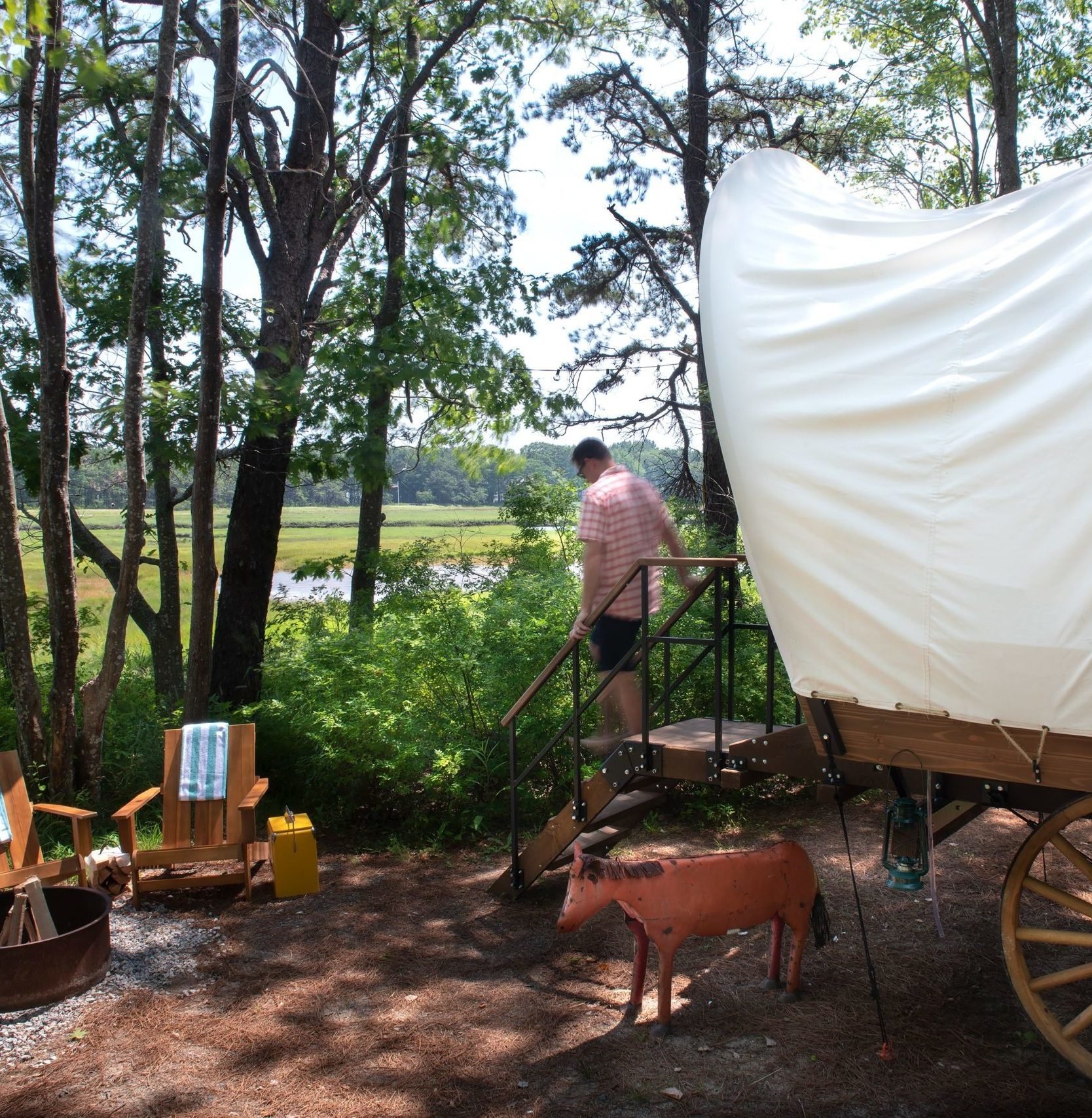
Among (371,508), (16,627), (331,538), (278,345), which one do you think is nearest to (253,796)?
(16,627)

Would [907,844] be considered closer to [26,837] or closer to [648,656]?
Answer: [648,656]

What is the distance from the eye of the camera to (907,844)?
376 cm

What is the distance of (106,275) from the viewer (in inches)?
371

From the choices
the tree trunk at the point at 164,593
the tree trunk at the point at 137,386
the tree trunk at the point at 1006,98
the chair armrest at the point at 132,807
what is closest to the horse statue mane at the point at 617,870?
the chair armrest at the point at 132,807

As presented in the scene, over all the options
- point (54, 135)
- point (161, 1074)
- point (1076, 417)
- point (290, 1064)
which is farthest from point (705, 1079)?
point (54, 135)

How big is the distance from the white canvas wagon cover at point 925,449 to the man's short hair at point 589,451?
6.31ft

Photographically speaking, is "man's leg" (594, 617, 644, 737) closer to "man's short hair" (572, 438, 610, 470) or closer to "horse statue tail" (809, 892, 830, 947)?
"man's short hair" (572, 438, 610, 470)

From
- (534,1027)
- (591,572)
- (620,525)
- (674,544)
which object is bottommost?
(534,1027)

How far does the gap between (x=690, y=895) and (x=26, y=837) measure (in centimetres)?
364

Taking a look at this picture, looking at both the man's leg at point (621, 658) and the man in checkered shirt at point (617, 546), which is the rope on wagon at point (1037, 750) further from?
the man's leg at point (621, 658)

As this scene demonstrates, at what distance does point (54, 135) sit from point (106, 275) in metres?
3.09

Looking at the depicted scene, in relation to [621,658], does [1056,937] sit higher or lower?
lower

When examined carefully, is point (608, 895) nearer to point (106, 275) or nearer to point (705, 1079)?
point (705, 1079)

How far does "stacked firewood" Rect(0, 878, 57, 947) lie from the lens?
4.41 m
